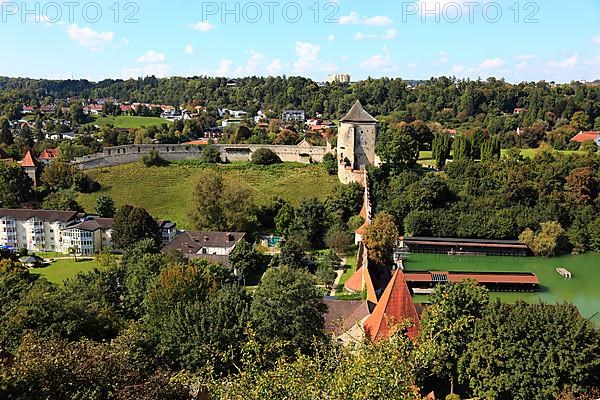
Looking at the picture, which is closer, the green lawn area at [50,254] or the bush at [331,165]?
the green lawn area at [50,254]

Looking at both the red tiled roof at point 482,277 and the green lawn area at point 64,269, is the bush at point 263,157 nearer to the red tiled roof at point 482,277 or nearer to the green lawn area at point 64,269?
the green lawn area at point 64,269

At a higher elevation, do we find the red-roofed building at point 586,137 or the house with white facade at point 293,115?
the house with white facade at point 293,115

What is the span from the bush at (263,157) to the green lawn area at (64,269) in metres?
14.1

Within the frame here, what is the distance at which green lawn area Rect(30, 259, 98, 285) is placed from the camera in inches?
969

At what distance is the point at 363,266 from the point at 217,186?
1044 cm

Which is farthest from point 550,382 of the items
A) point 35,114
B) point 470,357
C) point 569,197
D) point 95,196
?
point 35,114

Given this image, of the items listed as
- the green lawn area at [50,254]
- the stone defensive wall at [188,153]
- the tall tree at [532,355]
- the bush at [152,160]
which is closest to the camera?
the tall tree at [532,355]

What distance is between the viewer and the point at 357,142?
33.6 metres

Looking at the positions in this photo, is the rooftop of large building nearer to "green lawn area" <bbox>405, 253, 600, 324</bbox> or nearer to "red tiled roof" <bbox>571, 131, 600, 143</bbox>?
"green lawn area" <bbox>405, 253, 600, 324</bbox>

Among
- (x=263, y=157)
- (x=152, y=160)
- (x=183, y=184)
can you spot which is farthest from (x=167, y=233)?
(x=263, y=157)

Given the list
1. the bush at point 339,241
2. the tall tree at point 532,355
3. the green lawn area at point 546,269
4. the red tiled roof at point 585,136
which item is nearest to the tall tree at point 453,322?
the tall tree at point 532,355

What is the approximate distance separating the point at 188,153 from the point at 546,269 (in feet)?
80.8

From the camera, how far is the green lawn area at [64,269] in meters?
24.6

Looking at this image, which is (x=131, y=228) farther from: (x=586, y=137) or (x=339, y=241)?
(x=586, y=137)
